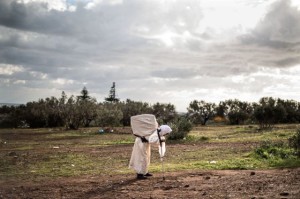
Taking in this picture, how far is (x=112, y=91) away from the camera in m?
98.2

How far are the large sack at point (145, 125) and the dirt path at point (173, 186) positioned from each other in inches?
59.6

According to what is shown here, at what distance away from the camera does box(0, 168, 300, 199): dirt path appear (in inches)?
437

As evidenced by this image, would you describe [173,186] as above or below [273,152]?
below

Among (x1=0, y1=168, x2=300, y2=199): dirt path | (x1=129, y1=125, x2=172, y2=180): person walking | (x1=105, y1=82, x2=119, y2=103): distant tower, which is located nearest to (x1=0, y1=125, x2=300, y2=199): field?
(x1=0, y1=168, x2=300, y2=199): dirt path

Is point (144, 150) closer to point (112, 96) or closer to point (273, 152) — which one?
point (273, 152)

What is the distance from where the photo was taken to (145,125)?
→ 14328 mm

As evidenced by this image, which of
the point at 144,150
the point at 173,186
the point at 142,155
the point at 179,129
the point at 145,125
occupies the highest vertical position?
the point at 145,125

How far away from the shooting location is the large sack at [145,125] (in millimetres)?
14305

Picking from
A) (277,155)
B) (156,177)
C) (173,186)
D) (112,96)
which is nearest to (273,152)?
(277,155)

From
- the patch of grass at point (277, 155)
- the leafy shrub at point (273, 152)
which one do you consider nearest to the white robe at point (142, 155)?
the patch of grass at point (277, 155)

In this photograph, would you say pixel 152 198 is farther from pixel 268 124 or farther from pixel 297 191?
pixel 268 124

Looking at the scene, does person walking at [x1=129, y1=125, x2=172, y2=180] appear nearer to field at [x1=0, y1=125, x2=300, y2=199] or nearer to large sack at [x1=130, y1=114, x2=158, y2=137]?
large sack at [x1=130, y1=114, x2=158, y2=137]

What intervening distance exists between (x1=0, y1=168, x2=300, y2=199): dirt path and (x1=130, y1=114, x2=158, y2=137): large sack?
1.51 metres

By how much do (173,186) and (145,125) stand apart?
106 inches
